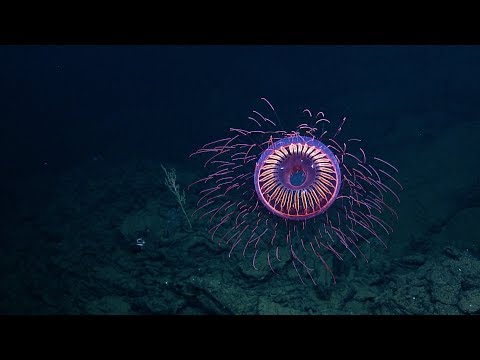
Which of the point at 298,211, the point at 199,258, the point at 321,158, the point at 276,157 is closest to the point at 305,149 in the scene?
the point at 321,158

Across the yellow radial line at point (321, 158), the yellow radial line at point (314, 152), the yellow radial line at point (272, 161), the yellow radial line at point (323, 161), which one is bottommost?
the yellow radial line at point (272, 161)

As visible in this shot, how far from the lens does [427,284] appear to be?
483 centimetres

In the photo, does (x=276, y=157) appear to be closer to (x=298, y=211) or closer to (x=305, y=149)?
(x=305, y=149)

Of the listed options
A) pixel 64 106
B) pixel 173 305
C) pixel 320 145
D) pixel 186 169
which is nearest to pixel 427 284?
pixel 320 145

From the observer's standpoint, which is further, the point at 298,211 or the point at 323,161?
the point at 298,211

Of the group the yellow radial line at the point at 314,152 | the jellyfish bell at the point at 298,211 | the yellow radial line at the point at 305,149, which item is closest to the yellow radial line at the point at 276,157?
the jellyfish bell at the point at 298,211

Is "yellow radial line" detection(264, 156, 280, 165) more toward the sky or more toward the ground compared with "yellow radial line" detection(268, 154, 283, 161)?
more toward the ground

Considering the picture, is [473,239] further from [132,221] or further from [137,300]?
[132,221]

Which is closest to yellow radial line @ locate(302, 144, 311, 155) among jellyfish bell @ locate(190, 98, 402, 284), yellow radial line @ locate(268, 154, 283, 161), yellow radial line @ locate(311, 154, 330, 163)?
jellyfish bell @ locate(190, 98, 402, 284)

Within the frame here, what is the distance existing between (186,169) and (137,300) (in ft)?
16.3

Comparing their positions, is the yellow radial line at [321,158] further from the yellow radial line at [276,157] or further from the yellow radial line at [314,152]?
the yellow radial line at [276,157]

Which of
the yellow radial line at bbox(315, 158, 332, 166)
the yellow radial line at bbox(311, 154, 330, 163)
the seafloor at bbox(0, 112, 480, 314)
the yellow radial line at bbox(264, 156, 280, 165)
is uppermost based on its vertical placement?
the yellow radial line at bbox(311, 154, 330, 163)

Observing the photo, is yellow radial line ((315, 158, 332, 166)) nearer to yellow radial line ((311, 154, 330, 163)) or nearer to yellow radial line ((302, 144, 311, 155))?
yellow radial line ((311, 154, 330, 163))

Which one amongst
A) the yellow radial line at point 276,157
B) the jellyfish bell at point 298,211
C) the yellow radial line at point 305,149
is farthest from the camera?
the yellow radial line at point 276,157
